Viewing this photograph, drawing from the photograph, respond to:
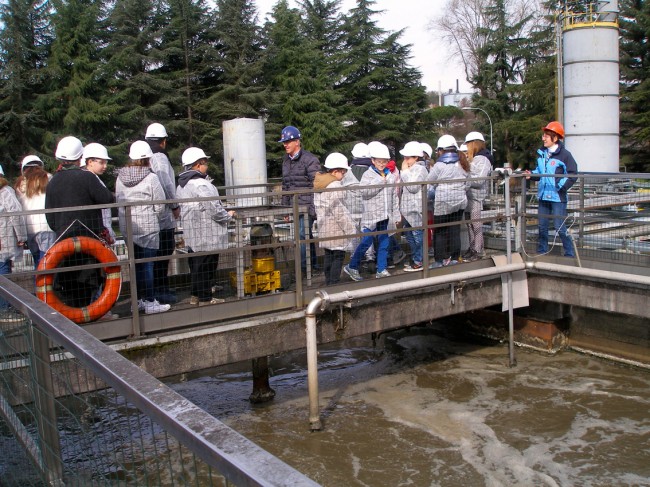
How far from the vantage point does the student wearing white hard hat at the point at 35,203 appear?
23.6ft

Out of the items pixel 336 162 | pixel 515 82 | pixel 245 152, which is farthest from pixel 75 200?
pixel 515 82

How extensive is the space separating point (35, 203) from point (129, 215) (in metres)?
1.92

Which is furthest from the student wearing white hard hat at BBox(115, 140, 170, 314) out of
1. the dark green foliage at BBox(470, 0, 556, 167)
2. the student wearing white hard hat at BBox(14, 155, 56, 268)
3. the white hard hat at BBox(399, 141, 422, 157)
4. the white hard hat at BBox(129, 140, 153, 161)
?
the dark green foliage at BBox(470, 0, 556, 167)

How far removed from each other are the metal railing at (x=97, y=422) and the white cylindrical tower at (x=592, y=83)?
15.9 meters

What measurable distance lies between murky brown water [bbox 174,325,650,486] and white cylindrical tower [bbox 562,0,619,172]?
8.24m

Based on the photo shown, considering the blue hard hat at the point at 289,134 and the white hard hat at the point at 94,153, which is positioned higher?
the blue hard hat at the point at 289,134

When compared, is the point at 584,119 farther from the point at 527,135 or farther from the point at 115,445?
the point at 527,135

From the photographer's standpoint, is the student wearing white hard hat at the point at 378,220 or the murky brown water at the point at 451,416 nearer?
the murky brown water at the point at 451,416

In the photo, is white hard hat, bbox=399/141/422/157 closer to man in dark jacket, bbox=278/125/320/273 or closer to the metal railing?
man in dark jacket, bbox=278/125/320/273

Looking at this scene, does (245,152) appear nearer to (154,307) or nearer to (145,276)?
(145,276)

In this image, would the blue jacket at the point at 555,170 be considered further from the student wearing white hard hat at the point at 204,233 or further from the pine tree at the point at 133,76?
the pine tree at the point at 133,76

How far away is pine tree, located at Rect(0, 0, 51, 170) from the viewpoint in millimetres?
25734

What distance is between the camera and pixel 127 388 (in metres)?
1.72

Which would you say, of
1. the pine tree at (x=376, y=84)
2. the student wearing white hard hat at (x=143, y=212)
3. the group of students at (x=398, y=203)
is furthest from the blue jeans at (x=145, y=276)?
the pine tree at (x=376, y=84)
